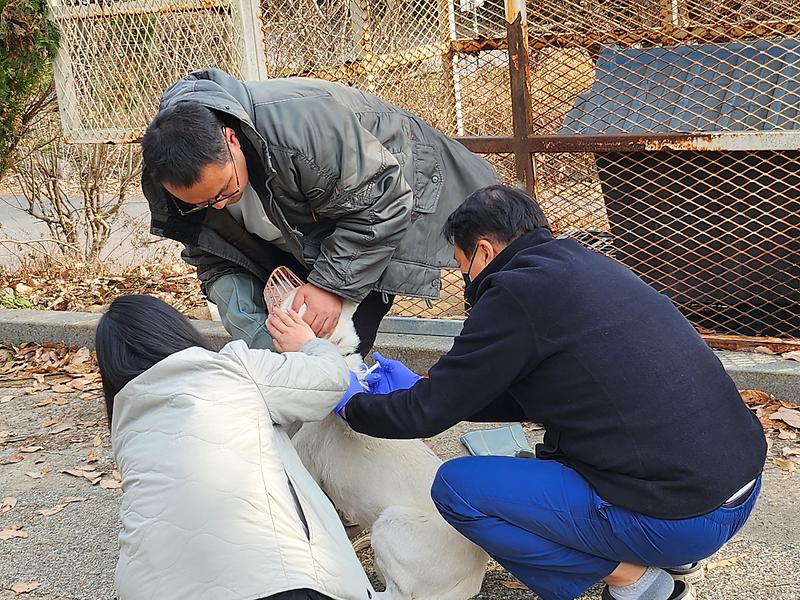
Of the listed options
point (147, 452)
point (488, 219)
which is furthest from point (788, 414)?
point (147, 452)

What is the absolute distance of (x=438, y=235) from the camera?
10.6 ft

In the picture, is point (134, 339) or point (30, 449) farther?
point (30, 449)

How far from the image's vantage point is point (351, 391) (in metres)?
2.74

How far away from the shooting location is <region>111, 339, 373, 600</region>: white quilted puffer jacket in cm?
217

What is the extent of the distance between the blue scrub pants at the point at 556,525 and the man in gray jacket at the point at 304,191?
2.52 ft

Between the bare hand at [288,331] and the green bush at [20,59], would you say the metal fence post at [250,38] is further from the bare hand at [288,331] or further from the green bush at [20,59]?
the bare hand at [288,331]

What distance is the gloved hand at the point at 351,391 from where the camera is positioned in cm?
271

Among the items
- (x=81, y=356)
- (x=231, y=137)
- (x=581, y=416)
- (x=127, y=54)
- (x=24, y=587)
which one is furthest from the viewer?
(x=81, y=356)

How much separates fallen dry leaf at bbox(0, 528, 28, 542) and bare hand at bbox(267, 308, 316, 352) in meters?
1.50

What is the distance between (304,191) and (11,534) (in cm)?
191

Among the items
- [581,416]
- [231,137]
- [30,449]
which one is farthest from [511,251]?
[30,449]

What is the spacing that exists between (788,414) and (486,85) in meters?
2.32

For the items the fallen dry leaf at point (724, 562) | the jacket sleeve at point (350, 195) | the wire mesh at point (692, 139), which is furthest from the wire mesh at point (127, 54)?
the fallen dry leaf at point (724, 562)

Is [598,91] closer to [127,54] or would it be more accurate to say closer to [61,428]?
[127,54]
